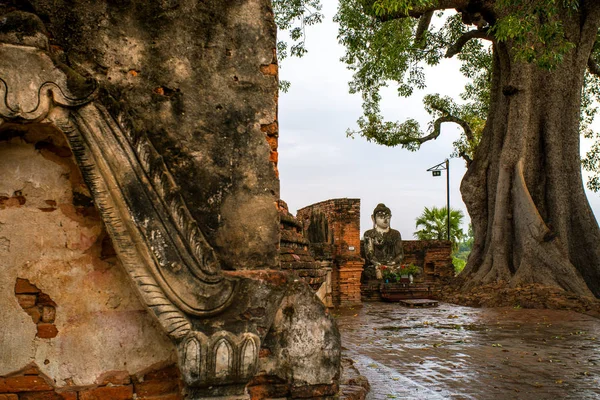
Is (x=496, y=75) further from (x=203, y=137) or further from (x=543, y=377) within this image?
(x=203, y=137)

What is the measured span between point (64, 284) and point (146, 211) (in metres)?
0.58

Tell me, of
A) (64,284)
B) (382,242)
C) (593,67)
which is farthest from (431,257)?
(64,284)

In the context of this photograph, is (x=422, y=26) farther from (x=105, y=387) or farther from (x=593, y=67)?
(x=105, y=387)

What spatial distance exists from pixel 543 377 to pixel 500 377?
394 millimetres

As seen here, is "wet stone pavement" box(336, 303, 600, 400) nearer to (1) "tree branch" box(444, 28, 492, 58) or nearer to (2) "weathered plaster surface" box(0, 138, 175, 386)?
(2) "weathered plaster surface" box(0, 138, 175, 386)

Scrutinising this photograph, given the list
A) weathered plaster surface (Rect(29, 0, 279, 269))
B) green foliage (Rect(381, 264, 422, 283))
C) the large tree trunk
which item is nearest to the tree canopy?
the large tree trunk

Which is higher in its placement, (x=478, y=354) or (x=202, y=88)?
(x=202, y=88)

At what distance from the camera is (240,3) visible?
305 cm

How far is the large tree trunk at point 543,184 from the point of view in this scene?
11148 millimetres

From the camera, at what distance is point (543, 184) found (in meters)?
12.1

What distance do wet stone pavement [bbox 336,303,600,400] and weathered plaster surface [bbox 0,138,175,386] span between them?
7.88 feet

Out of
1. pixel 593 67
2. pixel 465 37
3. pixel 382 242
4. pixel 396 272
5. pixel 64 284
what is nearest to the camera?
pixel 64 284

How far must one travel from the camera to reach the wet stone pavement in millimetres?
4617

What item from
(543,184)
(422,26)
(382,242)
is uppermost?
(422,26)
